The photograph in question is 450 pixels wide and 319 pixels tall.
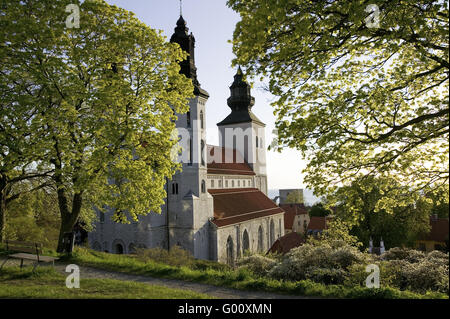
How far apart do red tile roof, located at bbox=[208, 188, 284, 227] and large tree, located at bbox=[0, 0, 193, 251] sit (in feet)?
66.7

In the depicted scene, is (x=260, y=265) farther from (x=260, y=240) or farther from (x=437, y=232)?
(x=437, y=232)

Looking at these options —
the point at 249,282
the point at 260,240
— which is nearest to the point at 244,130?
the point at 260,240

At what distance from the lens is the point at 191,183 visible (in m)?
29.7

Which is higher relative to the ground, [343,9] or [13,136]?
[343,9]

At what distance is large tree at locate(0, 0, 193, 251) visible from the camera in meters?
8.95

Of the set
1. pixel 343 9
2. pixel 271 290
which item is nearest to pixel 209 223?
pixel 271 290

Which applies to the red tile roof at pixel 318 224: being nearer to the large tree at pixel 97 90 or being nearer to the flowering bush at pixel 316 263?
the flowering bush at pixel 316 263

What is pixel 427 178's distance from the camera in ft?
19.5

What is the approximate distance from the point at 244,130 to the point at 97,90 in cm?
3927

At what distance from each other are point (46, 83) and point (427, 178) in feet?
31.9

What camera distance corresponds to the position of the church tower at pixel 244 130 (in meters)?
47.3

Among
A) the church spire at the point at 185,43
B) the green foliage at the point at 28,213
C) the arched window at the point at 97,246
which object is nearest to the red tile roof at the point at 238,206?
the arched window at the point at 97,246
